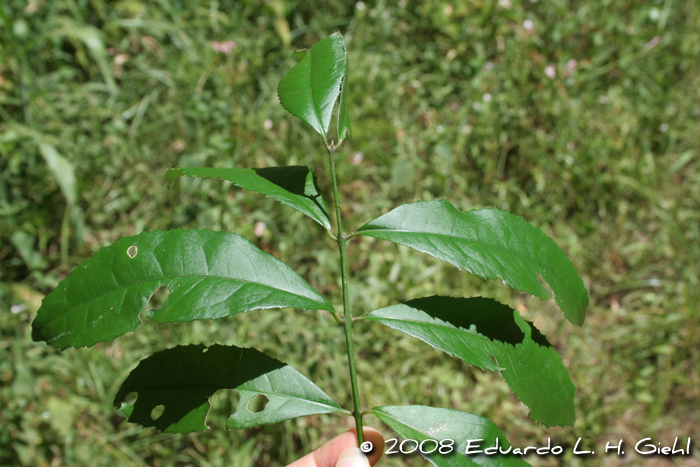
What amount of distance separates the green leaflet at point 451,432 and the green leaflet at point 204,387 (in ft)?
0.48

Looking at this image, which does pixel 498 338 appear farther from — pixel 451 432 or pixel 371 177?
pixel 371 177

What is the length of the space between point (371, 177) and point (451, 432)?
2199 millimetres

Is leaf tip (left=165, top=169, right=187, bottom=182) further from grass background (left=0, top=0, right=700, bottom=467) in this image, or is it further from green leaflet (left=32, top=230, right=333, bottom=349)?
grass background (left=0, top=0, right=700, bottom=467)

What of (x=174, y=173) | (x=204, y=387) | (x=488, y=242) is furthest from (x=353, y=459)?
(x=174, y=173)

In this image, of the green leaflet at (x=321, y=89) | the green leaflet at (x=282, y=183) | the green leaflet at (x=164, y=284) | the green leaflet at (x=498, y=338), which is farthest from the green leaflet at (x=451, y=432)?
the green leaflet at (x=321, y=89)

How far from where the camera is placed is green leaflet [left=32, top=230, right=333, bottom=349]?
2.86 ft

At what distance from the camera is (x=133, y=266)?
0.92 meters

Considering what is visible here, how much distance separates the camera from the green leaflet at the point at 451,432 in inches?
38.0

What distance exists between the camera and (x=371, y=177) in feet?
10.0

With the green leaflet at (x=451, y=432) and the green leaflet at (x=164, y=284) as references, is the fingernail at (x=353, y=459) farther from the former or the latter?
the green leaflet at (x=164, y=284)

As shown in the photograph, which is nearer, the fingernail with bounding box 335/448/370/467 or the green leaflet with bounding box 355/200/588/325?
the green leaflet with bounding box 355/200/588/325

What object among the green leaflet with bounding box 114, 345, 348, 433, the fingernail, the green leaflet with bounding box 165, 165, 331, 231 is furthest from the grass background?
the green leaflet with bounding box 165, 165, 331, 231

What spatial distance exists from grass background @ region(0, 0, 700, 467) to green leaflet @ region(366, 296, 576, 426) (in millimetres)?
1288

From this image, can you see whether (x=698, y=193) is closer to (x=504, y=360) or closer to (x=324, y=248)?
(x=324, y=248)
